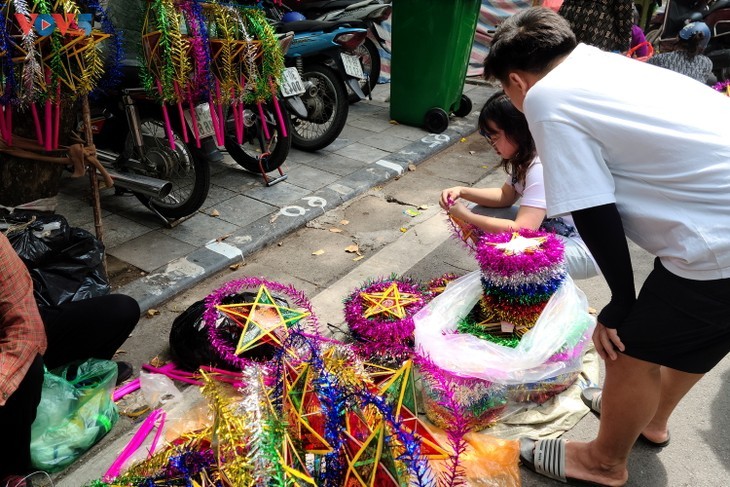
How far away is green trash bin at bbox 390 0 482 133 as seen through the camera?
5773 millimetres

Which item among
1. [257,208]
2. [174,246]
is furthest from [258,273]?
[257,208]

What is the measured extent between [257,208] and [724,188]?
334 cm

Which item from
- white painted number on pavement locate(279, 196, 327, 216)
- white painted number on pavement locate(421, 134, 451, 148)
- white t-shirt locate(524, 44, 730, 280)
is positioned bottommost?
white painted number on pavement locate(421, 134, 451, 148)

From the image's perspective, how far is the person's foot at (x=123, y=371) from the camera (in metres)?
2.70

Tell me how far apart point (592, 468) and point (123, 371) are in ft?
6.52

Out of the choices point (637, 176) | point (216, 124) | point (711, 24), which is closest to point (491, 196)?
point (637, 176)

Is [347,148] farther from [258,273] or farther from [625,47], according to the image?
[625,47]

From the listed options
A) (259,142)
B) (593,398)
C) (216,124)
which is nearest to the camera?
(593,398)

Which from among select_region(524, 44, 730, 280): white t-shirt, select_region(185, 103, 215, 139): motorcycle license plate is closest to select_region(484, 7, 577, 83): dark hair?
select_region(524, 44, 730, 280): white t-shirt

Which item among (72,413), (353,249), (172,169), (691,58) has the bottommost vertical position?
(353,249)

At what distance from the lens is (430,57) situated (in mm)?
5953

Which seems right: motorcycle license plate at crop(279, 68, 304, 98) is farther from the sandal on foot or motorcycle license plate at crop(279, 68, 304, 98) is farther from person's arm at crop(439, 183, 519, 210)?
the sandal on foot

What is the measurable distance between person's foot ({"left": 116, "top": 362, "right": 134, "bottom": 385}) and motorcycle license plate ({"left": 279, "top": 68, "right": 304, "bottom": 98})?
2562 mm

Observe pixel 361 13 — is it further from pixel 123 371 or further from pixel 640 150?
pixel 640 150
